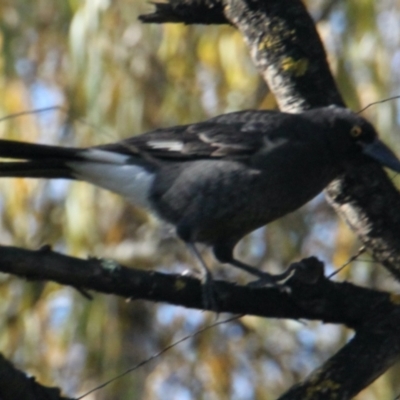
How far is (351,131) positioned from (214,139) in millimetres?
398

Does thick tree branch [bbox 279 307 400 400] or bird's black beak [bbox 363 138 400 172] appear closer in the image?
thick tree branch [bbox 279 307 400 400]

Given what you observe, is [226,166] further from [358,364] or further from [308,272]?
[358,364]

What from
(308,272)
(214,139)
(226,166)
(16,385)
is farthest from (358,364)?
(214,139)

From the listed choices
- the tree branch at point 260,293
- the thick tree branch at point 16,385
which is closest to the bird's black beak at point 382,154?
the tree branch at point 260,293

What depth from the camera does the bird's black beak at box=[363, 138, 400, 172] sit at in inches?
100

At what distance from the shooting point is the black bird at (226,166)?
8.70 feet

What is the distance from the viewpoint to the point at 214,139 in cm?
285

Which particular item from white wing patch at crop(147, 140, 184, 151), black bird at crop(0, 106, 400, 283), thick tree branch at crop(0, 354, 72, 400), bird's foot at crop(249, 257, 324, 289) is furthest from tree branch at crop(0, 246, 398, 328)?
white wing patch at crop(147, 140, 184, 151)

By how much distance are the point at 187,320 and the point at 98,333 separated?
406 millimetres

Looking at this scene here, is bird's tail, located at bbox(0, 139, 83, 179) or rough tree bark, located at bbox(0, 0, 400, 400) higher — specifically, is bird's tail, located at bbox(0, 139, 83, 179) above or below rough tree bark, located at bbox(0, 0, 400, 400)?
below

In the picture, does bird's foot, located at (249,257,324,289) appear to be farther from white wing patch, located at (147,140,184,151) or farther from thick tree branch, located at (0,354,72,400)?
white wing patch, located at (147,140,184,151)

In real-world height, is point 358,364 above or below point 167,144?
above

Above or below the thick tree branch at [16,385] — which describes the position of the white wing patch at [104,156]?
below

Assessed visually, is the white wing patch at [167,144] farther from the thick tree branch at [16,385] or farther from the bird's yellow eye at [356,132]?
the thick tree branch at [16,385]
